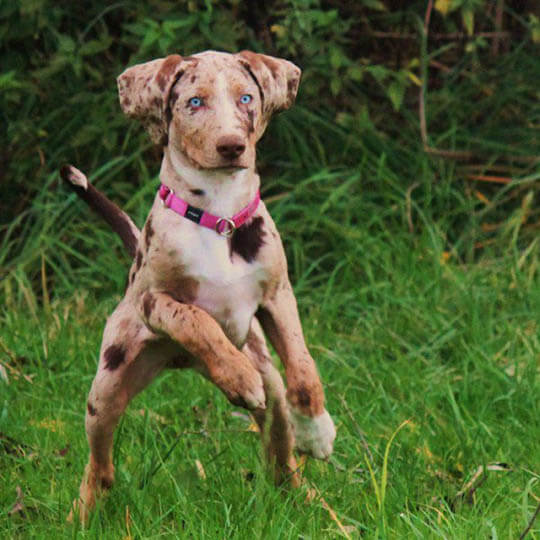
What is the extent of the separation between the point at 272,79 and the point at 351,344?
2.11 meters

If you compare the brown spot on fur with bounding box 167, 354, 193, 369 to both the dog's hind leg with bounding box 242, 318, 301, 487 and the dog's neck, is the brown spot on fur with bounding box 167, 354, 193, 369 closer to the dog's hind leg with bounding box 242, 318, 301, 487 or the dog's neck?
the dog's hind leg with bounding box 242, 318, 301, 487

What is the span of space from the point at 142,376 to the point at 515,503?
105 cm

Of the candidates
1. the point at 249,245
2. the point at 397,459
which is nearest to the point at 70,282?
the point at 397,459

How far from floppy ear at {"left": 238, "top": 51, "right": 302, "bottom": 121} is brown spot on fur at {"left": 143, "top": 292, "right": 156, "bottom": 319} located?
1.72 feet

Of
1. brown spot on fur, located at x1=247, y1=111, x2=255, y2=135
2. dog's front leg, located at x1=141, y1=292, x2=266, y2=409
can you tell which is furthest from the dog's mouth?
dog's front leg, located at x1=141, y1=292, x2=266, y2=409

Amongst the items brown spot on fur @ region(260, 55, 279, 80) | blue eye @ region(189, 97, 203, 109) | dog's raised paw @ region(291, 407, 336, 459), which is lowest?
dog's raised paw @ region(291, 407, 336, 459)

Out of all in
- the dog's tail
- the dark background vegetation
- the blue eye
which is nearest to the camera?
the blue eye

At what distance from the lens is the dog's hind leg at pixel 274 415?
320 centimetres

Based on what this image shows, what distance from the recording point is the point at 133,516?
3.13 meters

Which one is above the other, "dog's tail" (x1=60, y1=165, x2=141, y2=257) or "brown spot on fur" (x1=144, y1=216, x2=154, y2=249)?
"brown spot on fur" (x1=144, y1=216, x2=154, y2=249)

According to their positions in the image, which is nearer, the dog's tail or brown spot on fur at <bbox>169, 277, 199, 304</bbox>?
brown spot on fur at <bbox>169, 277, 199, 304</bbox>

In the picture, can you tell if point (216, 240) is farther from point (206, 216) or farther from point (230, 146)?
point (230, 146)

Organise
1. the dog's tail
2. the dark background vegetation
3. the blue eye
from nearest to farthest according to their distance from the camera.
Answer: the blue eye, the dog's tail, the dark background vegetation

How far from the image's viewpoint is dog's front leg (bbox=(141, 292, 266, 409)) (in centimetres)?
267
